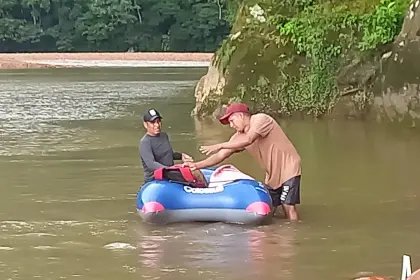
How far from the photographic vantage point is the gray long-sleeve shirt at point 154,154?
31.0 ft

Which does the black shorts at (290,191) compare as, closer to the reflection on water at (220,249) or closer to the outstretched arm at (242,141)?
the reflection on water at (220,249)

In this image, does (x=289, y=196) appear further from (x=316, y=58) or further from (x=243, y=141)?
(x=316, y=58)

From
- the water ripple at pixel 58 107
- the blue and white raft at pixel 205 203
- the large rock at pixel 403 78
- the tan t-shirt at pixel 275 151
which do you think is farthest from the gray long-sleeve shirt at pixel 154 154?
the large rock at pixel 403 78

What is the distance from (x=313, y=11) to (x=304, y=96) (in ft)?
6.52

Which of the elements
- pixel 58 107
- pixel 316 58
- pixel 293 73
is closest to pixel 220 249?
Result: pixel 316 58

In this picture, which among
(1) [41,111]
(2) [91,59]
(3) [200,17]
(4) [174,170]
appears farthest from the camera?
(3) [200,17]

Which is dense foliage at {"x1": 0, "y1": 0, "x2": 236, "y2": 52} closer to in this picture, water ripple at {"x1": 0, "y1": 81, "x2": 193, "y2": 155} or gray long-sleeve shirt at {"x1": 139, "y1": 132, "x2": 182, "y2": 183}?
water ripple at {"x1": 0, "y1": 81, "x2": 193, "y2": 155}

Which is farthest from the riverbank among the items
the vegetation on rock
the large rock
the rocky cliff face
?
the large rock

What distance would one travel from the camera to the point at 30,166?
13.2m

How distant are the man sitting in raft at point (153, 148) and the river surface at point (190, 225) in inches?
22.8

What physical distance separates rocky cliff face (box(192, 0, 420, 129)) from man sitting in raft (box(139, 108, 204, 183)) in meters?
8.87

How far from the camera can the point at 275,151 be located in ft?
30.4

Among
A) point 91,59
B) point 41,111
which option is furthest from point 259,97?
point 91,59

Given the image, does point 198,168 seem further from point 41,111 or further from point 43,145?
point 41,111
